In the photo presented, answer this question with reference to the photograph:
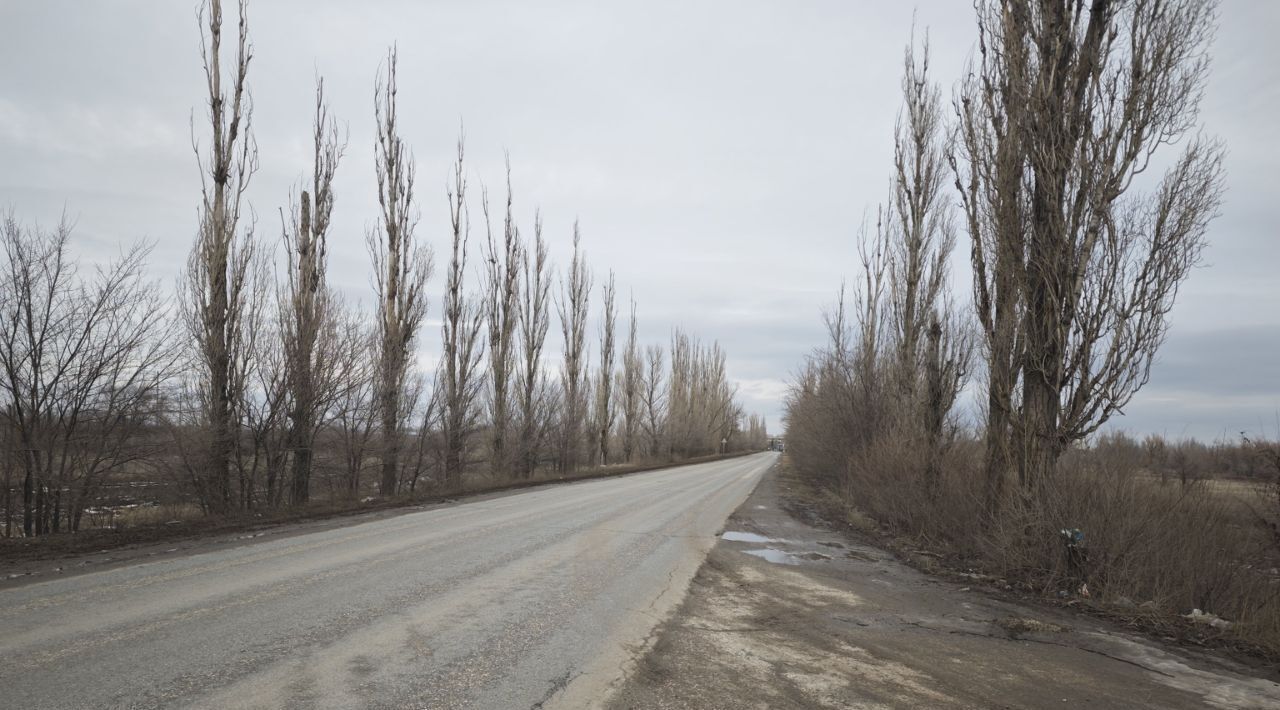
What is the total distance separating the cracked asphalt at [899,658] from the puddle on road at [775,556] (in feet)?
4.89

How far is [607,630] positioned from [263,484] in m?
12.3

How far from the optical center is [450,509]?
42.5 ft

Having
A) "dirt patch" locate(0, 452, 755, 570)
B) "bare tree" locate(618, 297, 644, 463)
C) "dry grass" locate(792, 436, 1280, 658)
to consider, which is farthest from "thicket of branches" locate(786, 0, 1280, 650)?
"bare tree" locate(618, 297, 644, 463)

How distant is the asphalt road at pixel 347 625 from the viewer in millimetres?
3516

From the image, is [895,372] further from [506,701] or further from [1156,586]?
[506,701]

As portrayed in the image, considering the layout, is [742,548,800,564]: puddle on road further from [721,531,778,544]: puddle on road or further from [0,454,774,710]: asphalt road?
[0,454,774,710]: asphalt road

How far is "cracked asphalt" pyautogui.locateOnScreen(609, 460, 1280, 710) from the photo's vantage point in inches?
153

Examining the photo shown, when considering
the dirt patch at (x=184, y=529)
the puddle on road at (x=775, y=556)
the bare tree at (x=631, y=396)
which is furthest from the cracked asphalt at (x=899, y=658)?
the bare tree at (x=631, y=396)

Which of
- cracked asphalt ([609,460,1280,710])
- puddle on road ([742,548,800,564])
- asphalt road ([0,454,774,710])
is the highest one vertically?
asphalt road ([0,454,774,710])

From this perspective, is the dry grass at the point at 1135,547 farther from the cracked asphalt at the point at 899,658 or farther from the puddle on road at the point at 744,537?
the puddle on road at the point at 744,537

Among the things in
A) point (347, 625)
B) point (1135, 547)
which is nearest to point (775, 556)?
point (1135, 547)

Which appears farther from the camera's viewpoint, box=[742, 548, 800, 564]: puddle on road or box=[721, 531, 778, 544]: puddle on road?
box=[721, 531, 778, 544]: puddle on road

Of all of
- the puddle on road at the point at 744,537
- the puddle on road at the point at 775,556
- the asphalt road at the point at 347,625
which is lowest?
the puddle on road at the point at 744,537

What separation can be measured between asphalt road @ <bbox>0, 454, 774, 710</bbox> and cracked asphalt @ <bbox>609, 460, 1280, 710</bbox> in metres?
0.42
